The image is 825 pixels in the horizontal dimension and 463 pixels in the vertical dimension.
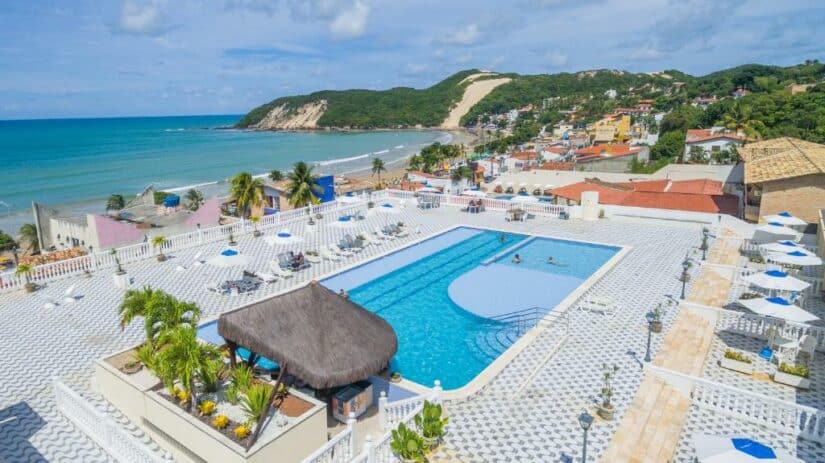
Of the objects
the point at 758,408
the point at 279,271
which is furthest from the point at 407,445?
the point at 279,271

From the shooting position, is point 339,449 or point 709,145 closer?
point 339,449

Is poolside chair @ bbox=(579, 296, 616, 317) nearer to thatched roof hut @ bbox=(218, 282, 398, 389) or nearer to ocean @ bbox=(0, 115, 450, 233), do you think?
thatched roof hut @ bbox=(218, 282, 398, 389)

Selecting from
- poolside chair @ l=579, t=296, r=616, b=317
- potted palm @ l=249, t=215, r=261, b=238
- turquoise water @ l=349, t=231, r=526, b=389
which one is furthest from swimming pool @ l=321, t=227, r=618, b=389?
potted palm @ l=249, t=215, r=261, b=238

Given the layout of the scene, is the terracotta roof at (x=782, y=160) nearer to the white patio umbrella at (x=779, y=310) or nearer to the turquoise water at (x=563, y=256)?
the turquoise water at (x=563, y=256)

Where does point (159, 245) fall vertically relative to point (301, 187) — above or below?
below

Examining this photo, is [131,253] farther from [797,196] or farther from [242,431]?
[797,196]

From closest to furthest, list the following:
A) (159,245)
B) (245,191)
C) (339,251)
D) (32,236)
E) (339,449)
→ (339,449) < (159,245) < (339,251) < (245,191) < (32,236)

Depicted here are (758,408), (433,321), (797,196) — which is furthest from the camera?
(797,196)
